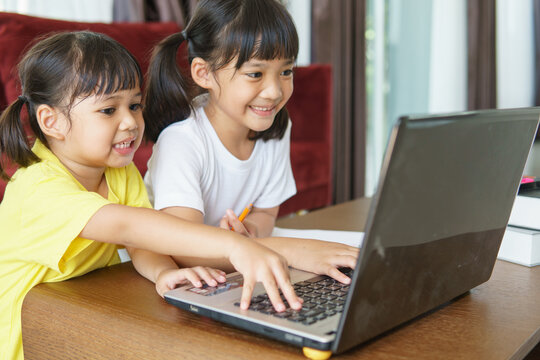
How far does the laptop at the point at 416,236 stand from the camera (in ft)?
1.50

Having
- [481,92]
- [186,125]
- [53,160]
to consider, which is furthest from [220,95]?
[481,92]

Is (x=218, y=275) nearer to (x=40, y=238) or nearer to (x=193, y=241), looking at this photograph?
(x=193, y=241)

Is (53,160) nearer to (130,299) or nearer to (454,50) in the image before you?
(130,299)

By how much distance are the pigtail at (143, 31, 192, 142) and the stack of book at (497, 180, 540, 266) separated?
634 millimetres

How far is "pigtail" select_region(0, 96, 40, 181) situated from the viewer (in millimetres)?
870

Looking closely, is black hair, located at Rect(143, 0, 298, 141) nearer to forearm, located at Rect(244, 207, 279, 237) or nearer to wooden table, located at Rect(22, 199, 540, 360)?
forearm, located at Rect(244, 207, 279, 237)

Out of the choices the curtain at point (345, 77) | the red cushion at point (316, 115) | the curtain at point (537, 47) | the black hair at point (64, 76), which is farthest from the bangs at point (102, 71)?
the curtain at point (537, 47)

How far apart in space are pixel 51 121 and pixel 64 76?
8 centimetres

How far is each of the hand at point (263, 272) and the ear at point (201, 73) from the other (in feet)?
1.79

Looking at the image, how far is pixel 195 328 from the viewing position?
572 mm

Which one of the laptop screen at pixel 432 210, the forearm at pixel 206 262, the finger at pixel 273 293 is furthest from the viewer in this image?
the forearm at pixel 206 262

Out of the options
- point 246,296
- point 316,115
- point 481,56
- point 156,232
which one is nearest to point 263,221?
point 156,232

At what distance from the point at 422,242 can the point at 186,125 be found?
67 centimetres

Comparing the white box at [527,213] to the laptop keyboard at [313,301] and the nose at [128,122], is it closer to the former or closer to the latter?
the laptop keyboard at [313,301]
